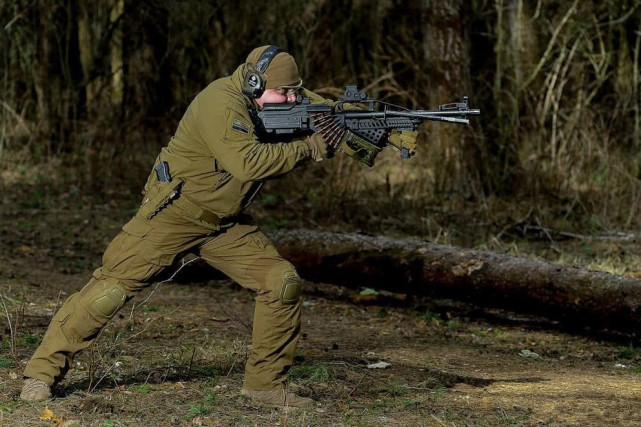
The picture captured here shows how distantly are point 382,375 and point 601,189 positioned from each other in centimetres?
598

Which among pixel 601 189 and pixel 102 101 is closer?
pixel 601 189

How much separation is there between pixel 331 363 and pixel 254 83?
192 cm

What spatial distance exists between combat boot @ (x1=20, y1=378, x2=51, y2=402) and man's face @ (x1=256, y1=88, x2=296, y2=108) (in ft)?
5.70

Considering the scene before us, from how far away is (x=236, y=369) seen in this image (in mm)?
5836

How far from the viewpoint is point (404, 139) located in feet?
16.5

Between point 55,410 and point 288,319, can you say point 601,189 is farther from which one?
point 55,410

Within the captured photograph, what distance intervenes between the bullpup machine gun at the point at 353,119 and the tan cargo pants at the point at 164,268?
1.95 feet

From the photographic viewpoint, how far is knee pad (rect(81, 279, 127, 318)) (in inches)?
189

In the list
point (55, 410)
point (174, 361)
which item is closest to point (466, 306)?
point (174, 361)

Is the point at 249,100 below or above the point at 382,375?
above

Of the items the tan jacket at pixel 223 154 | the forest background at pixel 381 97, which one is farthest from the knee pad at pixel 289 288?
the forest background at pixel 381 97

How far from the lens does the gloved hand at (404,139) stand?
197 inches

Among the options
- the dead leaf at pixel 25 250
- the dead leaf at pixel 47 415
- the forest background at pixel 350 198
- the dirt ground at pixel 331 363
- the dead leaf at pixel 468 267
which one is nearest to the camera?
the dead leaf at pixel 47 415

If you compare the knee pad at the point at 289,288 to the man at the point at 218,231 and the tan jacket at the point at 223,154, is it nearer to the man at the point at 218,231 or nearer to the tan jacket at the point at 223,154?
the man at the point at 218,231
